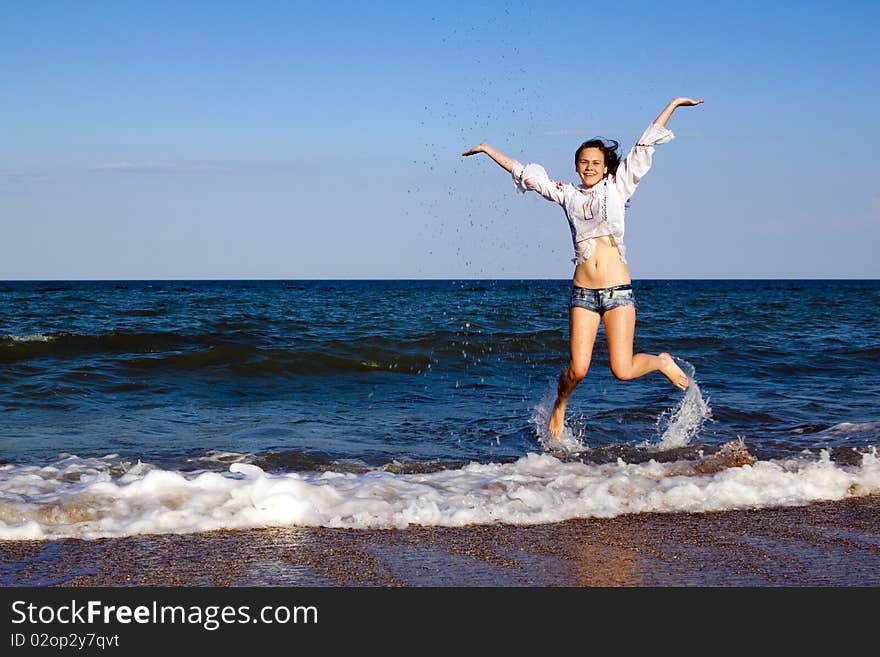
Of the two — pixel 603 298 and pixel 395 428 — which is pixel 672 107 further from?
pixel 395 428

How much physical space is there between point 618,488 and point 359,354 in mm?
8748

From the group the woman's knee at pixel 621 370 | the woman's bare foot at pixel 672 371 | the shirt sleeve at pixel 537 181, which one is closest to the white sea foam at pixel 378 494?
the woman's knee at pixel 621 370

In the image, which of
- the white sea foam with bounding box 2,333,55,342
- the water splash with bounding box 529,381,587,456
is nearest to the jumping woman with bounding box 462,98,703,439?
the water splash with bounding box 529,381,587,456

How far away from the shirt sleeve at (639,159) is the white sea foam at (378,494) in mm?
1955

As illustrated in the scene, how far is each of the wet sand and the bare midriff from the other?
2.05 metres

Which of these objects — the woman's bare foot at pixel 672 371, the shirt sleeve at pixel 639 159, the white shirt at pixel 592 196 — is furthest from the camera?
the woman's bare foot at pixel 672 371

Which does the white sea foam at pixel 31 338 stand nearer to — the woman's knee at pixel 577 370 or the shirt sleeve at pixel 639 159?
the woman's knee at pixel 577 370

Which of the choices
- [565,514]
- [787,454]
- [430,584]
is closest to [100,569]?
[430,584]

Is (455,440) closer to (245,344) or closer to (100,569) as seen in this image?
(100,569)

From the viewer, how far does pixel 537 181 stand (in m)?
6.38

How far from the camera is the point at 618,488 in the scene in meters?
5.51

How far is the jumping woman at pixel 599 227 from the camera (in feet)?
20.4

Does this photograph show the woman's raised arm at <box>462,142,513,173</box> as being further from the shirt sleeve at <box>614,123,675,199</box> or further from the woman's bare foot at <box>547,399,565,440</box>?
the woman's bare foot at <box>547,399,565,440</box>

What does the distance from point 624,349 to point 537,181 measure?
54.3 inches
